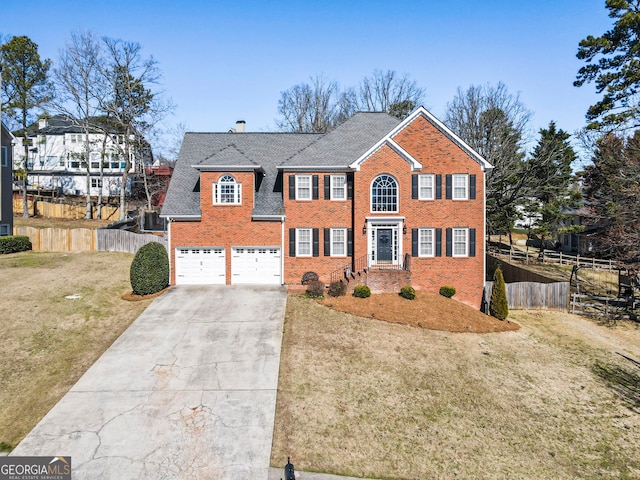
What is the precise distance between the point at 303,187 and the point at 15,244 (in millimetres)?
22772

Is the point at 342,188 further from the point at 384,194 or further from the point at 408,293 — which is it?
the point at 408,293

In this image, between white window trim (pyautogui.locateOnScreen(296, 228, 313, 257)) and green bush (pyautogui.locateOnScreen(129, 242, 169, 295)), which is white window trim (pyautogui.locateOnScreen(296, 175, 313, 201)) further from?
green bush (pyautogui.locateOnScreen(129, 242, 169, 295))

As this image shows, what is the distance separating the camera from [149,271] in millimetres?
20500

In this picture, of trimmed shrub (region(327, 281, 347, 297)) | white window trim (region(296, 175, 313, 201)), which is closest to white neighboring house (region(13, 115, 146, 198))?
white window trim (region(296, 175, 313, 201))

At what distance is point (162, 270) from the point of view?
69.6ft

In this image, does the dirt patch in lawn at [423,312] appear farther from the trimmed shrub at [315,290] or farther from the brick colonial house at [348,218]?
the brick colonial house at [348,218]

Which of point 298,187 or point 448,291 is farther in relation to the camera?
point 298,187

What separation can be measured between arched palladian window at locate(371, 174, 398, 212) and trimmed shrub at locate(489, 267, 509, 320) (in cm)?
671

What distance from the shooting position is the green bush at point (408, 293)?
21.0 meters

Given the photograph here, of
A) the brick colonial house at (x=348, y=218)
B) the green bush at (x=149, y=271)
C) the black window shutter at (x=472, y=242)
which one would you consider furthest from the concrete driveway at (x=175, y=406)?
the black window shutter at (x=472, y=242)

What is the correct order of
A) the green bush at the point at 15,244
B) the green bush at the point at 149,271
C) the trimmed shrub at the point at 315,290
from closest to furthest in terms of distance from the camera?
the green bush at the point at 149,271, the trimmed shrub at the point at 315,290, the green bush at the point at 15,244

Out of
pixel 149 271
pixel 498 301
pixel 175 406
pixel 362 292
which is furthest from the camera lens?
pixel 362 292

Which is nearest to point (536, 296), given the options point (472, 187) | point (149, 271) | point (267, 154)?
point (472, 187)

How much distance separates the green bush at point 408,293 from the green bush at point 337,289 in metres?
3.14
